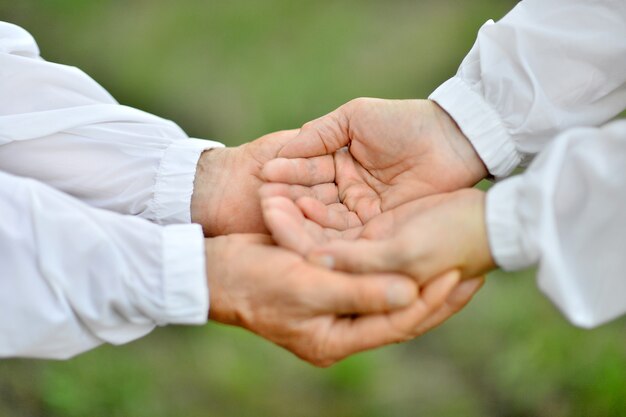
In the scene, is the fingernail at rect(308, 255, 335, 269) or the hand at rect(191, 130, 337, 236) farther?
the hand at rect(191, 130, 337, 236)

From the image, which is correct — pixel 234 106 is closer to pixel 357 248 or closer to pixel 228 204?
pixel 228 204

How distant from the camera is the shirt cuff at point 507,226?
761 mm

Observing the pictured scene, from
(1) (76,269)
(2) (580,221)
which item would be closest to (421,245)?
(2) (580,221)

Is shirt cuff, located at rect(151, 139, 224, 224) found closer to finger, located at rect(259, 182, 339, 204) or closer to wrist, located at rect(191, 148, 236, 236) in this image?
wrist, located at rect(191, 148, 236, 236)

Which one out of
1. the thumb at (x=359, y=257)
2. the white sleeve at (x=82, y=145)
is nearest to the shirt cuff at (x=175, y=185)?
the white sleeve at (x=82, y=145)

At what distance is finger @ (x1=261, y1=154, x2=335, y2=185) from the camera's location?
36.8 inches

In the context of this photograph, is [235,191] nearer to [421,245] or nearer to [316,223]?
[316,223]

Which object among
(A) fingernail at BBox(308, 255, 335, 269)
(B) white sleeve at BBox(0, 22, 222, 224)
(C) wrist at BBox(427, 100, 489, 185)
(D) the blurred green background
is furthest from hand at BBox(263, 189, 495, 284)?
(D) the blurred green background

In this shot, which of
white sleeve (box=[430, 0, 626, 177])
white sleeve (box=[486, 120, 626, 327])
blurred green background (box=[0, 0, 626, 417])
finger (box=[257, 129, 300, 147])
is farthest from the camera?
blurred green background (box=[0, 0, 626, 417])

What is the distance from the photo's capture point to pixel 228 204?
97 cm

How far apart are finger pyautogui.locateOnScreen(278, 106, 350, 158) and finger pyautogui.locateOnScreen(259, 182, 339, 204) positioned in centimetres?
5

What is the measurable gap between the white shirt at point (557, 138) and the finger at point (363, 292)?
11 cm

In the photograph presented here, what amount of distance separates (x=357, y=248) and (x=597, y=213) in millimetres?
248

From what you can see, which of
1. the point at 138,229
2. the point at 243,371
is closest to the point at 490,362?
the point at 243,371
